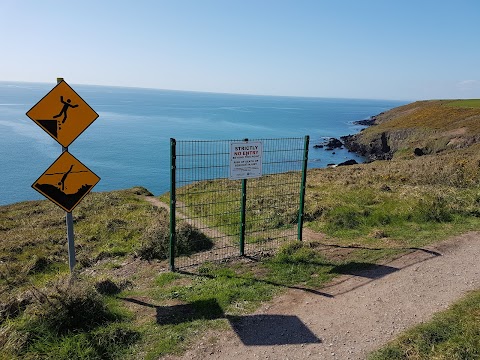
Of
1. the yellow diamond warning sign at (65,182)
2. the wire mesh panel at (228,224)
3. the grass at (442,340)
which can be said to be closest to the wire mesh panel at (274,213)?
the wire mesh panel at (228,224)

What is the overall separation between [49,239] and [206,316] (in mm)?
11400

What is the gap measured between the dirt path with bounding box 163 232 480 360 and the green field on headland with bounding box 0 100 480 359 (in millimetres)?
332

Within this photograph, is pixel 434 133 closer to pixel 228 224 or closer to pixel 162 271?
pixel 228 224

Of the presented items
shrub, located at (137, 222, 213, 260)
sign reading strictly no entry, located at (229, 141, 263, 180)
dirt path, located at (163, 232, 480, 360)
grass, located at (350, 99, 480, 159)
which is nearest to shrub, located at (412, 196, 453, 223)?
dirt path, located at (163, 232, 480, 360)

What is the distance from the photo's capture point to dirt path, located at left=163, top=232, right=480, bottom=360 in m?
5.50

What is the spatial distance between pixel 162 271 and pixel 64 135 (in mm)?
4055

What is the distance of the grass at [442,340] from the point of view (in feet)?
16.1

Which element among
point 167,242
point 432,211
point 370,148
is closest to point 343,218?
point 432,211

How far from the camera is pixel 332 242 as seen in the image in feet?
33.7

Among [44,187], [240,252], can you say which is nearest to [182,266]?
[240,252]

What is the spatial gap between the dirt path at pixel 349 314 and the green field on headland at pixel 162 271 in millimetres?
332

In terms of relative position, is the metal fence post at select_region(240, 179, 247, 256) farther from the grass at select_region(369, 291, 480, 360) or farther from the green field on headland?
the grass at select_region(369, 291, 480, 360)

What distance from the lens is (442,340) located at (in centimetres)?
534

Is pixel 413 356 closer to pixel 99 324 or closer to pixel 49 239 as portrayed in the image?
pixel 99 324
